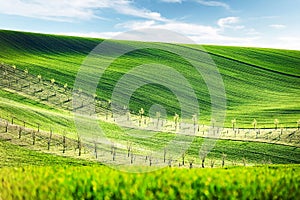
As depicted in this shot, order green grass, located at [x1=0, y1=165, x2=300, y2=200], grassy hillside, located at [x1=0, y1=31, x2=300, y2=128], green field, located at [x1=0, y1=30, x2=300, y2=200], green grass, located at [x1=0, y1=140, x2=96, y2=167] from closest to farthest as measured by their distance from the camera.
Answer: green grass, located at [x1=0, y1=165, x2=300, y2=200], green field, located at [x1=0, y1=30, x2=300, y2=200], green grass, located at [x1=0, y1=140, x2=96, y2=167], grassy hillside, located at [x1=0, y1=31, x2=300, y2=128]

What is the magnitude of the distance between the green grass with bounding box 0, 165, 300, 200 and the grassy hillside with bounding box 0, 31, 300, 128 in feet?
245

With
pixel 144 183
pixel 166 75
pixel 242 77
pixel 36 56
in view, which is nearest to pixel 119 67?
pixel 166 75

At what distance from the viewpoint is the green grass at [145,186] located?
1070 cm

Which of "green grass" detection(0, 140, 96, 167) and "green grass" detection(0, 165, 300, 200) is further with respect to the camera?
"green grass" detection(0, 140, 96, 167)

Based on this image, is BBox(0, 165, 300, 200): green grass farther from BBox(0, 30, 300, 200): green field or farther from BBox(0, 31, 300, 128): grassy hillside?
BBox(0, 31, 300, 128): grassy hillside

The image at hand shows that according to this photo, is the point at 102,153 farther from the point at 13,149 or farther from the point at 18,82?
the point at 18,82

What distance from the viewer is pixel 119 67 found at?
400 feet

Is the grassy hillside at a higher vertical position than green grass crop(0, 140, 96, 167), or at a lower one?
higher

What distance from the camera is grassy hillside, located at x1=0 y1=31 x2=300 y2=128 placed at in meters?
97.7

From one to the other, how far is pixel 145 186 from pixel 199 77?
375ft

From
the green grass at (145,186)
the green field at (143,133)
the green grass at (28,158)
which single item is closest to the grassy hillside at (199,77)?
the green field at (143,133)

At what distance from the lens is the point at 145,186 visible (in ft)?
35.8

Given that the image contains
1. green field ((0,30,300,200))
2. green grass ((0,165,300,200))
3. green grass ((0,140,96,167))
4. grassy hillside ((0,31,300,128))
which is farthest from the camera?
grassy hillside ((0,31,300,128))

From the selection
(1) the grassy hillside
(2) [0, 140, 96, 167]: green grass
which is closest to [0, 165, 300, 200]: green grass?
(2) [0, 140, 96, 167]: green grass
